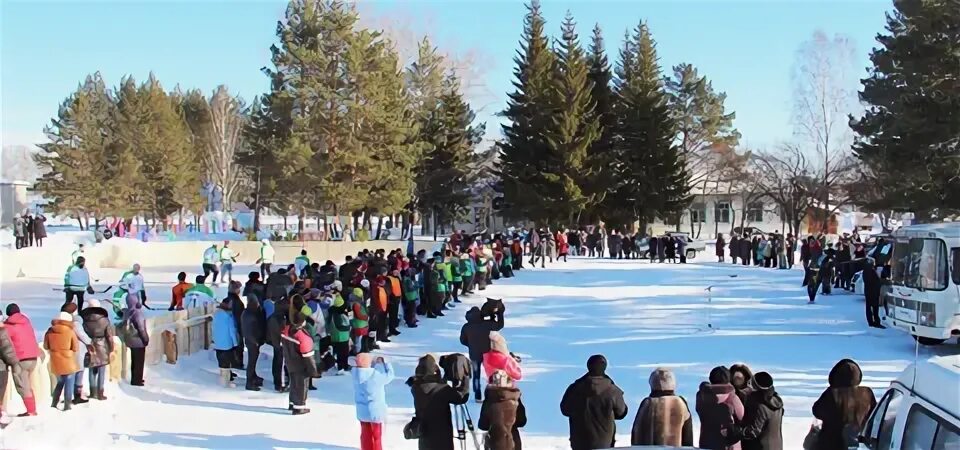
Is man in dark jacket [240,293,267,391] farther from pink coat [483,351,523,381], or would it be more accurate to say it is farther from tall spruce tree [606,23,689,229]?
tall spruce tree [606,23,689,229]

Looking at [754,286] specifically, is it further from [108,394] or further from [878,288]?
[108,394]

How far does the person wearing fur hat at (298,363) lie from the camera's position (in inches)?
442

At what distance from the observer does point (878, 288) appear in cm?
1819

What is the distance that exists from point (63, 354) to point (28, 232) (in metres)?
30.2

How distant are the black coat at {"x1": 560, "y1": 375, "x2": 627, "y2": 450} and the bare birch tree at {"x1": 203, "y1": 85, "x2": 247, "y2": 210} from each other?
5802 cm

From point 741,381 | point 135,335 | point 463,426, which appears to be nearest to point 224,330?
point 135,335

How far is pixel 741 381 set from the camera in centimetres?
737

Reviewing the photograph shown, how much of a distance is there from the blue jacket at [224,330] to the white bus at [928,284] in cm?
1071

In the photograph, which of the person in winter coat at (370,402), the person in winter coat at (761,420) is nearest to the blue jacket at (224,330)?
the person in winter coat at (370,402)

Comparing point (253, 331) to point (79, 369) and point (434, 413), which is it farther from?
point (434, 413)

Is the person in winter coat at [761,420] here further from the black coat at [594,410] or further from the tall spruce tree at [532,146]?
the tall spruce tree at [532,146]

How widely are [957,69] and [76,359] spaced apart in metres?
27.0

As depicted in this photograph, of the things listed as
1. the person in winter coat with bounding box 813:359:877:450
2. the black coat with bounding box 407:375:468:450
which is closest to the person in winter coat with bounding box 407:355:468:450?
the black coat with bounding box 407:375:468:450

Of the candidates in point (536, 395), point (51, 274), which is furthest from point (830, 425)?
point (51, 274)
